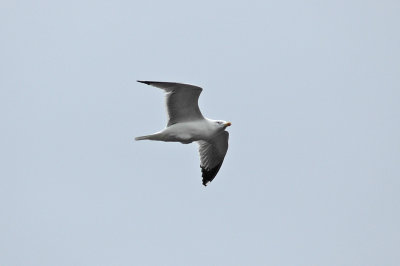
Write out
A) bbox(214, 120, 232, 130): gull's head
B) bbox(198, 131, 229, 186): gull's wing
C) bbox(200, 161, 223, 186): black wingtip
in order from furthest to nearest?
bbox(200, 161, 223, 186): black wingtip
bbox(198, 131, 229, 186): gull's wing
bbox(214, 120, 232, 130): gull's head

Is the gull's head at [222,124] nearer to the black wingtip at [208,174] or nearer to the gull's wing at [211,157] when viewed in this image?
the gull's wing at [211,157]

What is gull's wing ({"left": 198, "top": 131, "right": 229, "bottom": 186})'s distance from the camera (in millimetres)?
18766

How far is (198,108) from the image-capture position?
1681cm

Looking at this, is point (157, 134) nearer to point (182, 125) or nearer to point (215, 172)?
point (182, 125)

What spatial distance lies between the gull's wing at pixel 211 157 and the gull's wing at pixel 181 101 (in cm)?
186

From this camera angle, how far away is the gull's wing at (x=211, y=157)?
18.8 m

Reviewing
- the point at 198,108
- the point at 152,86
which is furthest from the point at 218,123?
the point at 152,86

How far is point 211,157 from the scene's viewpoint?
1903 centimetres

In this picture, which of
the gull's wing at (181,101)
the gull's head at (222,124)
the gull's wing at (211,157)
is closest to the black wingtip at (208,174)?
the gull's wing at (211,157)

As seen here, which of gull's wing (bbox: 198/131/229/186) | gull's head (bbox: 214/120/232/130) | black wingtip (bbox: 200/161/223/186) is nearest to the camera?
gull's head (bbox: 214/120/232/130)

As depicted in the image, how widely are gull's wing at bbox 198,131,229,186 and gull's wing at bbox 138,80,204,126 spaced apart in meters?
1.86

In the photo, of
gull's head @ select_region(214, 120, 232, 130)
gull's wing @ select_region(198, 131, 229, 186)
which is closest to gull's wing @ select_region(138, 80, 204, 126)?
gull's head @ select_region(214, 120, 232, 130)

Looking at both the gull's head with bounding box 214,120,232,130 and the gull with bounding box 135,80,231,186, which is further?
the gull's head with bounding box 214,120,232,130

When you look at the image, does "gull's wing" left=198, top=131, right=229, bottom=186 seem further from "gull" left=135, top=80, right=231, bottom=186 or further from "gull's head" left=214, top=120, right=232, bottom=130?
"gull's head" left=214, top=120, right=232, bottom=130
